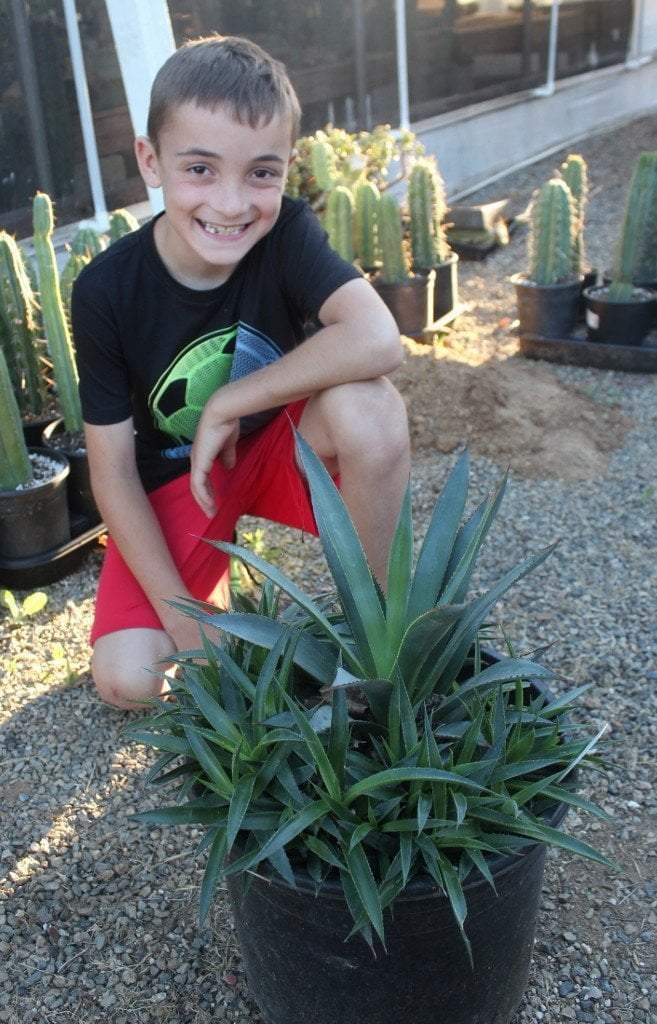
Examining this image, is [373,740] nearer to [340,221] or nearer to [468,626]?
[468,626]

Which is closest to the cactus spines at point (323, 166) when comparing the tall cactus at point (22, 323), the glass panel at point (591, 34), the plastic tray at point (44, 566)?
the tall cactus at point (22, 323)

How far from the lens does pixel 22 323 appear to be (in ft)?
11.1

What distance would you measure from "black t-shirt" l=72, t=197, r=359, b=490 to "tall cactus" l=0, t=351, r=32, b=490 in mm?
659

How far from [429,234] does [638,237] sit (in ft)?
3.37

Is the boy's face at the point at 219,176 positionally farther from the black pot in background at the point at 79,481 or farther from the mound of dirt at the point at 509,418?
the mound of dirt at the point at 509,418

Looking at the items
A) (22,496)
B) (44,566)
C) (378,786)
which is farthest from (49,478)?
(378,786)

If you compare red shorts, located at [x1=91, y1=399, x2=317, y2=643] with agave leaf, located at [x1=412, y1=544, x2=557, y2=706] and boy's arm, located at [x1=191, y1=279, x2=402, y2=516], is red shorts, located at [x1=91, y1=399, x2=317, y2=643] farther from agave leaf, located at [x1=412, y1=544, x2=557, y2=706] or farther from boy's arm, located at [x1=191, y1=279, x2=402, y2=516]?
agave leaf, located at [x1=412, y1=544, x2=557, y2=706]

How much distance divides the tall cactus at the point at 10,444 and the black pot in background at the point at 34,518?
6 centimetres

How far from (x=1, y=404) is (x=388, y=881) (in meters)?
2.06

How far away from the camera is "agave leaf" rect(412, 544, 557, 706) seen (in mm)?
1465

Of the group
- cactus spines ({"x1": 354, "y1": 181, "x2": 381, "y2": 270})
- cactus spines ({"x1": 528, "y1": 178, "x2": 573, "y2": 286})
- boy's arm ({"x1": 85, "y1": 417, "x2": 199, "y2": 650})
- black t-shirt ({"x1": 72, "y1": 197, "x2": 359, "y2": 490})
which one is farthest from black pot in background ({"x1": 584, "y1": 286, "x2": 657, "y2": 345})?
boy's arm ({"x1": 85, "y1": 417, "x2": 199, "y2": 650})

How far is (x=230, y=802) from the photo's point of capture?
134 cm

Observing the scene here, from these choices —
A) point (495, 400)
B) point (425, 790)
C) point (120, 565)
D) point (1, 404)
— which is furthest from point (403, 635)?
point (495, 400)

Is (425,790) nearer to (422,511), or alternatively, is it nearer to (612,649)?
(612,649)
